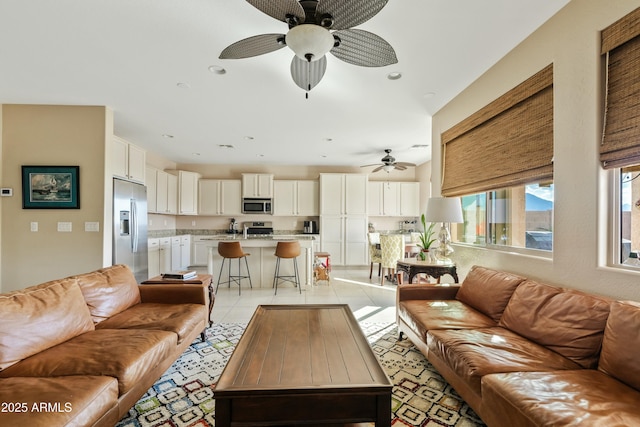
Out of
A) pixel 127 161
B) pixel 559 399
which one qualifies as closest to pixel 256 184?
pixel 127 161

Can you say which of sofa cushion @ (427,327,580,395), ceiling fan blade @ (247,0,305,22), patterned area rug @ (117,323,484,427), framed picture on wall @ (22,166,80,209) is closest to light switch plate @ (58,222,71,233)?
framed picture on wall @ (22,166,80,209)

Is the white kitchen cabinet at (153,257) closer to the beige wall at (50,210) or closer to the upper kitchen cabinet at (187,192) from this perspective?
the upper kitchen cabinet at (187,192)

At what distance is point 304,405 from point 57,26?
3.08m

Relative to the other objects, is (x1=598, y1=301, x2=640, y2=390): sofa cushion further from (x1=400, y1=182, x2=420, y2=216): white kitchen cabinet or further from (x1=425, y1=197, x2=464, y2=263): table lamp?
(x1=400, y1=182, x2=420, y2=216): white kitchen cabinet

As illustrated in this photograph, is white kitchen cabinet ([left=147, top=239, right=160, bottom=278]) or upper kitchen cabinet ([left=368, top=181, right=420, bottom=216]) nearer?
white kitchen cabinet ([left=147, top=239, right=160, bottom=278])

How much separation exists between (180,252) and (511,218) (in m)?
6.26

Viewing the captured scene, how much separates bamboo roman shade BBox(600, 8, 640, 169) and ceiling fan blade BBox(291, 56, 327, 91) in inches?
68.8

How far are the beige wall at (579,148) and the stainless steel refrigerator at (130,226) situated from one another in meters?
4.65

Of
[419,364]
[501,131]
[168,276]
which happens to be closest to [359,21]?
[501,131]

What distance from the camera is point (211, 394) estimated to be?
6.70ft

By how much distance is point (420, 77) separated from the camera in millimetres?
2967

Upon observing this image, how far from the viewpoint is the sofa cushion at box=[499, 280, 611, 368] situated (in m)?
1.57

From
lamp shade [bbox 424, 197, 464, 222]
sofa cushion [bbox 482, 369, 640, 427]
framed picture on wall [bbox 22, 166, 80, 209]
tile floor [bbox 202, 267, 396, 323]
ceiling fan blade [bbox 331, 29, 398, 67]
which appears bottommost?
tile floor [bbox 202, 267, 396, 323]

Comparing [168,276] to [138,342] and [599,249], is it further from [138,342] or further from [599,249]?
[599,249]
